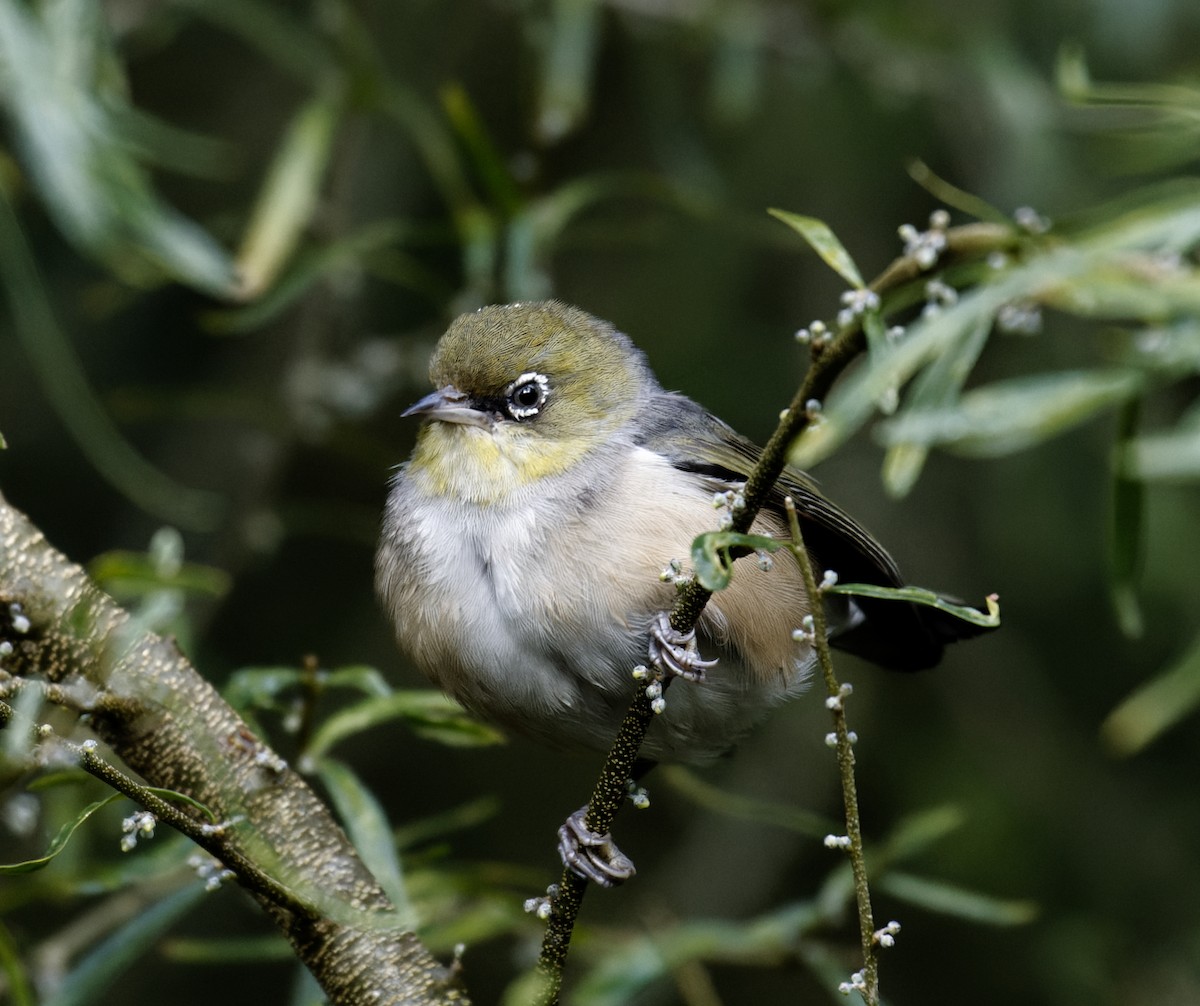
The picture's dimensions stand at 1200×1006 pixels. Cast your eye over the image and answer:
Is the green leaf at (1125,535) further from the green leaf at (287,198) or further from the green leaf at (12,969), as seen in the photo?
the green leaf at (287,198)

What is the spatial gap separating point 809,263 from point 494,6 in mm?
1718

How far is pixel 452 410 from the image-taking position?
3.69m

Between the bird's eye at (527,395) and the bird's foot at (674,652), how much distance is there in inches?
37.3

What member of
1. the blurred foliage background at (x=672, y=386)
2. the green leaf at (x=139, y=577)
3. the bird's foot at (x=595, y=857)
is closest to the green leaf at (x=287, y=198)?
the blurred foliage background at (x=672, y=386)

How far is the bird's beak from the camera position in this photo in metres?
3.67

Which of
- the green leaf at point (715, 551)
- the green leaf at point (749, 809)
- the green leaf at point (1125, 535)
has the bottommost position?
the green leaf at point (749, 809)

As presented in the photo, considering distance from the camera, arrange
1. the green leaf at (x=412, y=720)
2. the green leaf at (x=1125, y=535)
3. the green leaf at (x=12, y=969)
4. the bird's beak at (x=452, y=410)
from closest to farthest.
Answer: the green leaf at (x=1125, y=535), the green leaf at (x=12, y=969), the green leaf at (x=412, y=720), the bird's beak at (x=452, y=410)

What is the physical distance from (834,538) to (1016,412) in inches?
66.0

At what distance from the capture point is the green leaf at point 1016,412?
1.88 meters

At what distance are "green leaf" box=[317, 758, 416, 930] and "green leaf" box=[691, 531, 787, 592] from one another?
1059 millimetres

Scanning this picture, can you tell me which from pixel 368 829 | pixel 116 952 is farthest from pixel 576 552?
pixel 116 952

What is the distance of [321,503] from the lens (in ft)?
20.8

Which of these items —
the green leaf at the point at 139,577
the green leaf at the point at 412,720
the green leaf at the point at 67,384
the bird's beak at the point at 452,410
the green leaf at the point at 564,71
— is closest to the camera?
the green leaf at the point at 67,384

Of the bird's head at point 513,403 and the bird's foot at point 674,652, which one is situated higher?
the bird's head at point 513,403
